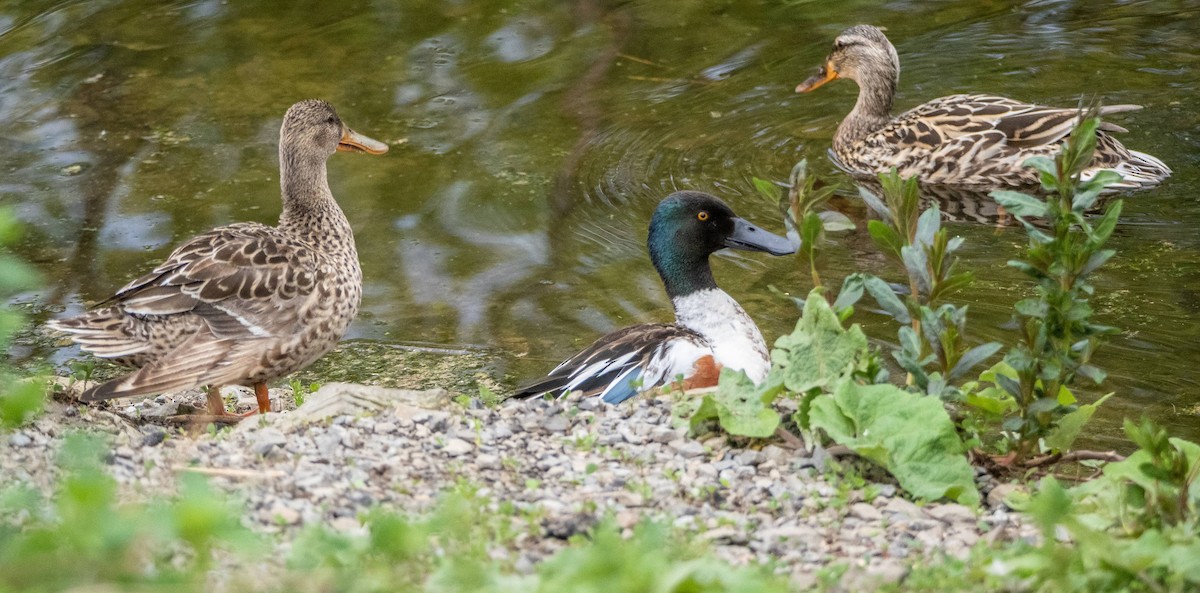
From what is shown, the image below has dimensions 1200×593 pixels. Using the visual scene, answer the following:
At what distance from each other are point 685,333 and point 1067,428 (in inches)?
90.7

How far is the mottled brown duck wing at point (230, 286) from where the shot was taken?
6.67 m

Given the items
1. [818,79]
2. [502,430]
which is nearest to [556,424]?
[502,430]

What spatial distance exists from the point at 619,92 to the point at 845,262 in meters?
3.43

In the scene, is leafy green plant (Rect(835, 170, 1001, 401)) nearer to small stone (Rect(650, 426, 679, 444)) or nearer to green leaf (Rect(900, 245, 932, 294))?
green leaf (Rect(900, 245, 932, 294))

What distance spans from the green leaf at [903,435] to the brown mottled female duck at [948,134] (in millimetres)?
5273

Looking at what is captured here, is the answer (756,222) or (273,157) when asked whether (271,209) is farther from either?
(756,222)

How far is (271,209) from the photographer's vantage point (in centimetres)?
993

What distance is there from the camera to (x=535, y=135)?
10.9 meters

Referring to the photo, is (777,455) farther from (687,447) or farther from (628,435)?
(628,435)

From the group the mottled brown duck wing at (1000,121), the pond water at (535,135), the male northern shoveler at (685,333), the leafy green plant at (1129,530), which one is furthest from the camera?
the mottled brown duck wing at (1000,121)

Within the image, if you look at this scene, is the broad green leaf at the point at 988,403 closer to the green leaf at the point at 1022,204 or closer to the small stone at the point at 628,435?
the green leaf at the point at 1022,204

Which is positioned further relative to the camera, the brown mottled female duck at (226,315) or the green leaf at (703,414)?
the brown mottled female duck at (226,315)

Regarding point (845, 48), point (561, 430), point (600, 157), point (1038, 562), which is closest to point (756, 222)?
point (600, 157)

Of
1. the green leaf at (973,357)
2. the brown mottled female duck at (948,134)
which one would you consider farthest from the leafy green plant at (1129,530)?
the brown mottled female duck at (948,134)
